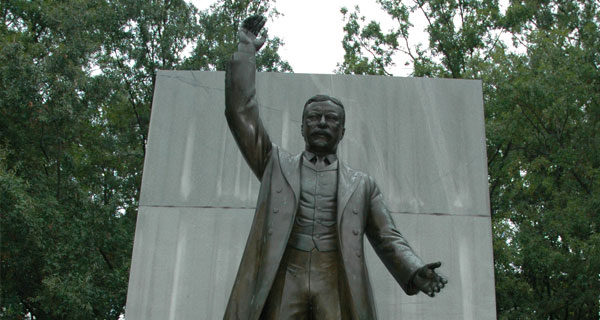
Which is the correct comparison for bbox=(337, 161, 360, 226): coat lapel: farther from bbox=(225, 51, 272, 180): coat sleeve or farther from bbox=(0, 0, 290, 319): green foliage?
bbox=(0, 0, 290, 319): green foliage

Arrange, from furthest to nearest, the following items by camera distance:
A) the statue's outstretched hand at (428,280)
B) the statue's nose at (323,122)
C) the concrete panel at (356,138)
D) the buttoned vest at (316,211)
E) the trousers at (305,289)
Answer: the concrete panel at (356,138), the statue's nose at (323,122), the buttoned vest at (316,211), the trousers at (305,289), the statue's outstretched hand at (428,280)

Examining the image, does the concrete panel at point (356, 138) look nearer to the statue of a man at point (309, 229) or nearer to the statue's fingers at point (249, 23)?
the statue of a man at point (309, 229)

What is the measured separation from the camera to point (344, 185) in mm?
4773

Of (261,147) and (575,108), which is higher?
(575,108)

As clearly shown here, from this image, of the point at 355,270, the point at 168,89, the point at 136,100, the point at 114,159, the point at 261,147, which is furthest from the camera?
the point at 136,100

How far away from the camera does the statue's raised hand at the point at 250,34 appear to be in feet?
15.9

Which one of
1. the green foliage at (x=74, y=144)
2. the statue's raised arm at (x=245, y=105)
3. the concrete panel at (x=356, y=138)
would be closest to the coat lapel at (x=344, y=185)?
the statue's raised arm at (x=245, y=105)

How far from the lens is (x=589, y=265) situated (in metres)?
15.8

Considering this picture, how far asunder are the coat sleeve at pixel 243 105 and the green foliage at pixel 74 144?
10208mm

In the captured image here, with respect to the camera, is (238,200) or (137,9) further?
(137,9)

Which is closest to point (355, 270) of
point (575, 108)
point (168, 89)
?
point (168, 89)

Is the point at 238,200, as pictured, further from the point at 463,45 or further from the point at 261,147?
the point at 463,45

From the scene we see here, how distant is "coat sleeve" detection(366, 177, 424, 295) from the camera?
4.47 m

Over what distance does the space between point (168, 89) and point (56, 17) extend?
401 inches
